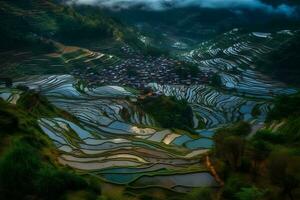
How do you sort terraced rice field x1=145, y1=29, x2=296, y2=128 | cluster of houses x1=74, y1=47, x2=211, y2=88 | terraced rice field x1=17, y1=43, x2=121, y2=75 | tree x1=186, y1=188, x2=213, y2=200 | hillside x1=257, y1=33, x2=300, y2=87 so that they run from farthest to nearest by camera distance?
hillside x1=257, y1=33, x2=300, y2=87
cluster of houses x1=74, y1=47, x2=211, y2=88
terraced rice field x1=17, y1=43, x2=121, y2=75
terraced rice field x1=145, y1=29, x2=296, y2=128
tree x1=186, y1=188, x2=213, y2=200

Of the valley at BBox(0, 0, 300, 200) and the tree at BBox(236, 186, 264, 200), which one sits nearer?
the tree at BBox(236, 186, 264, 200)

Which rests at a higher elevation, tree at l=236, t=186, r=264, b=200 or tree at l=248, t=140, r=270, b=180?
tree at l=236, t=186, r=264, b=200

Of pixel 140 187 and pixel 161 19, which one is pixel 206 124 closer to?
pixel 140 187

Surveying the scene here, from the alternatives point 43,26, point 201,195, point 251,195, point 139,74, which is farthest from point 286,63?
point 251,195

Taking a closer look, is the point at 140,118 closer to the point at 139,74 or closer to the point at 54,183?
the point at 54,183

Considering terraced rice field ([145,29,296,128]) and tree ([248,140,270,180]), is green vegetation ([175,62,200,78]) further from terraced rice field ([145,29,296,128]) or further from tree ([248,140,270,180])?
tree ([248,140,270,180])

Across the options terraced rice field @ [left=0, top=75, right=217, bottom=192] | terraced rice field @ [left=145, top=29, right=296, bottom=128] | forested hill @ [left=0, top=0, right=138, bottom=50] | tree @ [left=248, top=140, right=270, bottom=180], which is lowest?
terraced rice field @ [left=145, top=29, right=296, bottom=128]

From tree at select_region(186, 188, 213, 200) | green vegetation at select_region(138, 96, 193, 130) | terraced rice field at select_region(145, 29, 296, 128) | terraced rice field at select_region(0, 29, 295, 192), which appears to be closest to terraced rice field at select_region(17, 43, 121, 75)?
terraced rice field at select_region(0, 29, 295, 192)

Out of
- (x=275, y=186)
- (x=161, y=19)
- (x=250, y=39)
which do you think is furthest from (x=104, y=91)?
(x=161, y=19)
